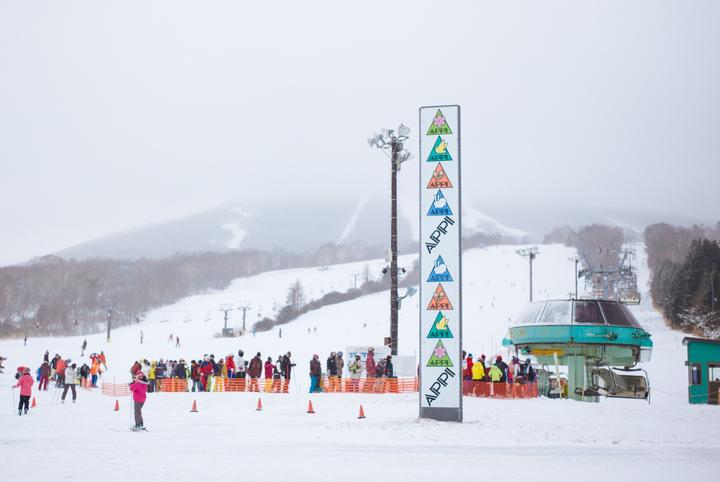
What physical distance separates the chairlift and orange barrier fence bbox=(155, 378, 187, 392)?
14.8 metres

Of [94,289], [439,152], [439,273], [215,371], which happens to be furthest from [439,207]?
[94,289]

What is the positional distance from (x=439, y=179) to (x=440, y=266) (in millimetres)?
2125

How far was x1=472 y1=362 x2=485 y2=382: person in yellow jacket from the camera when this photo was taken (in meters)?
24.5

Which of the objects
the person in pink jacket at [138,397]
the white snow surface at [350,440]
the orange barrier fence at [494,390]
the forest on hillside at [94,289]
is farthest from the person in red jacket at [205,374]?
the forest on hillside at [94,289]

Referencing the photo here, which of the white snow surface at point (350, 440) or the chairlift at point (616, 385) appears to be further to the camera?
the chairlift at point (616, 385)

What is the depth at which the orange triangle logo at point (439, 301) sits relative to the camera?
18703 millimetres

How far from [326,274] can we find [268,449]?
485 feet

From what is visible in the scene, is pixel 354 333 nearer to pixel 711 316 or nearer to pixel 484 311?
pixel 484 311

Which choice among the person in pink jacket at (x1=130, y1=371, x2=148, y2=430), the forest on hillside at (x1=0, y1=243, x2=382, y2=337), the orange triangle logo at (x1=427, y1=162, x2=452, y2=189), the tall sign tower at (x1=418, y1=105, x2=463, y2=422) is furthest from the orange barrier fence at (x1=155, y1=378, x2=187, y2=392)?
the forest on hillside at (x1=0, y1=243, x2=382, y2=337)

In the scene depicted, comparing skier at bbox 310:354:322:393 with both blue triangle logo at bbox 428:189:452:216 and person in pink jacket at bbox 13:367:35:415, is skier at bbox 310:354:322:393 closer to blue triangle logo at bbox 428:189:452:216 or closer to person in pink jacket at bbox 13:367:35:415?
person in pink jacket at bbox 13:367:35:415

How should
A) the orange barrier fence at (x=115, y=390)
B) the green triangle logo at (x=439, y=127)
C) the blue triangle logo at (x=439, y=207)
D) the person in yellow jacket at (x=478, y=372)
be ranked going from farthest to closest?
the orange barrier fence at (x=115, y=390), the person in yellow jacket at (x=478, y=372), the green triangle logo at (x=439, y=127), the blue triangle logo at (x=439, y=207)

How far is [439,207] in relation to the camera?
19.1 metres

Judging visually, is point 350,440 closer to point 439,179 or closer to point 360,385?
point 439,179

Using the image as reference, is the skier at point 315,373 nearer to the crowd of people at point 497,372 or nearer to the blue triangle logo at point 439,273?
the crowd of people at point 497,372
